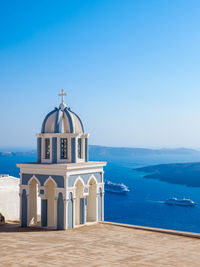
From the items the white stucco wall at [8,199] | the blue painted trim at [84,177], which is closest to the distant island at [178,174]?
the white stucco wall at [8,199]

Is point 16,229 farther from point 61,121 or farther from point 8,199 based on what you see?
point 8,199

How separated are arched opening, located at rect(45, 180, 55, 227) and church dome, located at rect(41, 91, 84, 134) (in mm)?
1752

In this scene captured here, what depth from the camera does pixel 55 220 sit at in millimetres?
12172

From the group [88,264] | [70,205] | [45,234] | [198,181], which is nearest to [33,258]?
[88,264]

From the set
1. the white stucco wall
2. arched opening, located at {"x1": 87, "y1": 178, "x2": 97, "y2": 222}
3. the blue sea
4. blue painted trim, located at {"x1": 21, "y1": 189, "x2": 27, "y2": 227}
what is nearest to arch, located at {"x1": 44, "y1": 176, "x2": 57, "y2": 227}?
blue painted trim, located at {"x1": 21, "y1": 189, "x2": 27, "y2": 227}

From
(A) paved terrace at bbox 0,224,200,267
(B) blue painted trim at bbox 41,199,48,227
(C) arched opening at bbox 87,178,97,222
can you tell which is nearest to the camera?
(A) paved terrace at bbox 0,224,200,267

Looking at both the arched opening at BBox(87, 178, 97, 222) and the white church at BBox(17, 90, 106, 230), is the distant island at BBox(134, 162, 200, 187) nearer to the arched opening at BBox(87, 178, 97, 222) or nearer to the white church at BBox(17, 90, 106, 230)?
the arched opening at BBox(87, 178, 97, 222)

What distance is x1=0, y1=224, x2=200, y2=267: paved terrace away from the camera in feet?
26.0

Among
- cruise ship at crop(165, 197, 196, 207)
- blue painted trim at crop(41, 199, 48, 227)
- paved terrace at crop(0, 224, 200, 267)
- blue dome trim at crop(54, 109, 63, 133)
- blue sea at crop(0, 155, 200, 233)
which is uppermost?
blue dome trim at crop(54, 109, 63, 133)

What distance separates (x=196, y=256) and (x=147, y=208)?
7889 centimetres

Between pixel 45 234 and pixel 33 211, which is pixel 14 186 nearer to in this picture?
pixel 33 211

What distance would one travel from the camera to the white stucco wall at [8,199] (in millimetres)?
16594

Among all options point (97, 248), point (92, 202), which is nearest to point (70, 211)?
point (92, 202)

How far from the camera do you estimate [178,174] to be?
148500 mm
